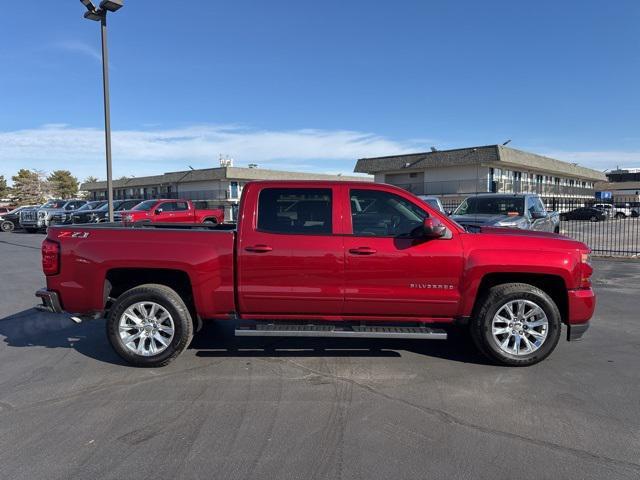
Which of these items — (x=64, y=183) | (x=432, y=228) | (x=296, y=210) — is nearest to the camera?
(x=432, y=228)

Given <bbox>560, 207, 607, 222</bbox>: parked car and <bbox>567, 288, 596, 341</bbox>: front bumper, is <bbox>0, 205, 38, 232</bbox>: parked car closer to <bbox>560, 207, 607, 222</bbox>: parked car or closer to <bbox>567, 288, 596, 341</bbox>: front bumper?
<bbox>567, 288, 596, 341</bbox>: front bumper

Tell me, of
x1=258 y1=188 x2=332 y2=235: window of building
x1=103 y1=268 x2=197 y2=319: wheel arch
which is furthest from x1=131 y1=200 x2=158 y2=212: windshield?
x1=258 y1=188 x2=332 y2=235: window of building

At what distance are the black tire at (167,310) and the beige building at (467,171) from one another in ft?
106

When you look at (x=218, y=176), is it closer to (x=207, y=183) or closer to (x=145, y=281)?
(x=207, y=183)

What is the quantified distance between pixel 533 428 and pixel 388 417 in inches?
45.1

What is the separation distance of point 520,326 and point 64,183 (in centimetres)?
8337

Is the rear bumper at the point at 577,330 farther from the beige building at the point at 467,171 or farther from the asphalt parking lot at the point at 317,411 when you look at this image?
the beige building at the point at 467,171

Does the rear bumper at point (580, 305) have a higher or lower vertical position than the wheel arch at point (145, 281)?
lower

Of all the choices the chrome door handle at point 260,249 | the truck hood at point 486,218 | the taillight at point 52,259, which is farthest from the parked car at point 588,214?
the taillight at point 52,259

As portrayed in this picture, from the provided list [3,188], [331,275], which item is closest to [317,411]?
[331,275]

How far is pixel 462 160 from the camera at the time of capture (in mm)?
35562

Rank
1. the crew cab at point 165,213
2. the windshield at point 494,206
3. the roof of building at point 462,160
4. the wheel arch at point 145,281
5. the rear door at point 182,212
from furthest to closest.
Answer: the roof of building at point 462,160 → the rear door at point 182,212 → the crew cab at point 165,213 → the windshield at point 494,206 → the wheel arch at point 145,281

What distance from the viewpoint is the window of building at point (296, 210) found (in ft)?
16.4

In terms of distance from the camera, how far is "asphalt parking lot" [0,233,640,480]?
322 centimetres
